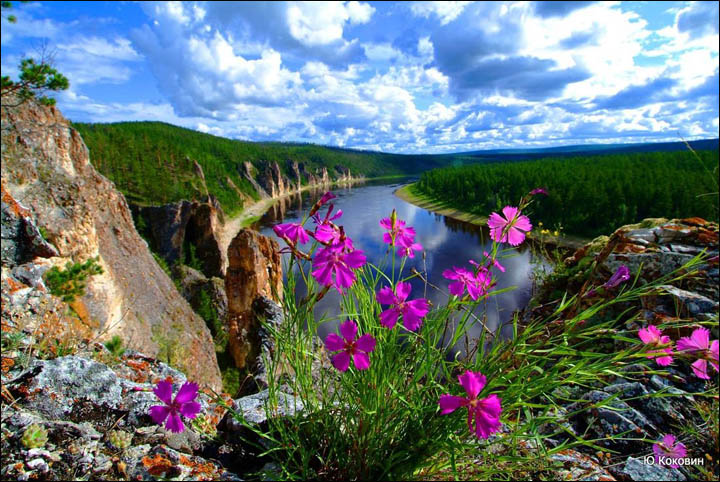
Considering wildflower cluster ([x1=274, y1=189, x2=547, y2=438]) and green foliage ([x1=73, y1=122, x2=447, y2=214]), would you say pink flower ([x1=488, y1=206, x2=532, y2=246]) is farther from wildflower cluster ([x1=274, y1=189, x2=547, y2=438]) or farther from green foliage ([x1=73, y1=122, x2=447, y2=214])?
green foliage ([x1=73, y1=122, x2=447, y2=214])

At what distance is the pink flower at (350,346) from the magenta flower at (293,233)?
1.06 feet

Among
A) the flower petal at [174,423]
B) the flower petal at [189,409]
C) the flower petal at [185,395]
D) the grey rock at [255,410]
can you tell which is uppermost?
the flower petal at [185,395]

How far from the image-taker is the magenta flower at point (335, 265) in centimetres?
Result: 108

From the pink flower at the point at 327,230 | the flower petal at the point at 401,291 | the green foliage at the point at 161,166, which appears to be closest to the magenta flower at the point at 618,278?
the flower petal at the point at 401,291

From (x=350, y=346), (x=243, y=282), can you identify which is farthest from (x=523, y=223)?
(x=243, y=282)

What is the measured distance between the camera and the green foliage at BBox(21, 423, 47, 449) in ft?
4.97

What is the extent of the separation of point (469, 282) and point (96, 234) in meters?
9.32

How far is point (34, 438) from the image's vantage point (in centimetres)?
153

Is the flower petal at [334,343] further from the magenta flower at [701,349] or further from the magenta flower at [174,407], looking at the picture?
the magenta flower at [701,349]

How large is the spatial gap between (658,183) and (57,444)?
185ft

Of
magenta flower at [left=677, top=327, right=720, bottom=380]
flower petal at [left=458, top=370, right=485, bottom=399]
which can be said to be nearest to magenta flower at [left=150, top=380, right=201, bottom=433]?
flower petal at [left=458, top=370, right=485, bottom=399]

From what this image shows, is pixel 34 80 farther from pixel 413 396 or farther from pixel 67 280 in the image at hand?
pixel 413 396

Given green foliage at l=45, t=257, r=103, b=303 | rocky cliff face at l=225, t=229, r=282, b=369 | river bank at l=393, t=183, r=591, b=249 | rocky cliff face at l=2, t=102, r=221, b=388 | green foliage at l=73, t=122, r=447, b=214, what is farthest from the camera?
green foliage at l=73, t=122, r=447, b=214

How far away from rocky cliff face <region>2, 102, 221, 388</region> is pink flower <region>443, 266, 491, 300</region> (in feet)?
18.2
